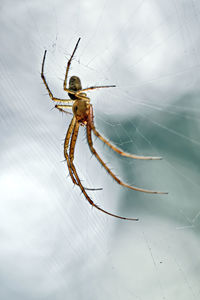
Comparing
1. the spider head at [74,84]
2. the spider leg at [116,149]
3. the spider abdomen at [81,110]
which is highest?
the spider head at [74,84]

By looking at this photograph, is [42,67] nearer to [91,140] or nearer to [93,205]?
[91,140]

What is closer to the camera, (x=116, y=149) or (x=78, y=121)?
(x=116, y=149)

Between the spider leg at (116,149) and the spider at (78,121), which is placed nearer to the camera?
the spider leg at (116,149)

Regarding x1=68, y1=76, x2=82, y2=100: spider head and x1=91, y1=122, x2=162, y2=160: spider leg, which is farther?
x1=68, y1=76, x2=82, y2=100: spider head

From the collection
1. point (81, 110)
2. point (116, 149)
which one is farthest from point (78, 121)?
point (116, 149)

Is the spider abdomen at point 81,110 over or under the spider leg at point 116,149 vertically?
over

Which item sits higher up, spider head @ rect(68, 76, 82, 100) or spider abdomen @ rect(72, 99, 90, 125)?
spider head @ rect(68, 76, 82, 100)

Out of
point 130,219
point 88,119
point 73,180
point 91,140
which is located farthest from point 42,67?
point 130,219

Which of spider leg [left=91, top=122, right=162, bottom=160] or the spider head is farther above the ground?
the spider head

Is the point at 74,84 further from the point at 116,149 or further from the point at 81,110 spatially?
the point at 116,149

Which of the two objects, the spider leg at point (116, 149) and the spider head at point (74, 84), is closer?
the spider leg at point (116, 149)

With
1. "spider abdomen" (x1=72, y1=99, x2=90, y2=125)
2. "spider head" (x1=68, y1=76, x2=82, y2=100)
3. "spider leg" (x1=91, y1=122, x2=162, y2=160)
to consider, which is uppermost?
"spider head" (x1=68, y1=76, x2=82, y2=100)
